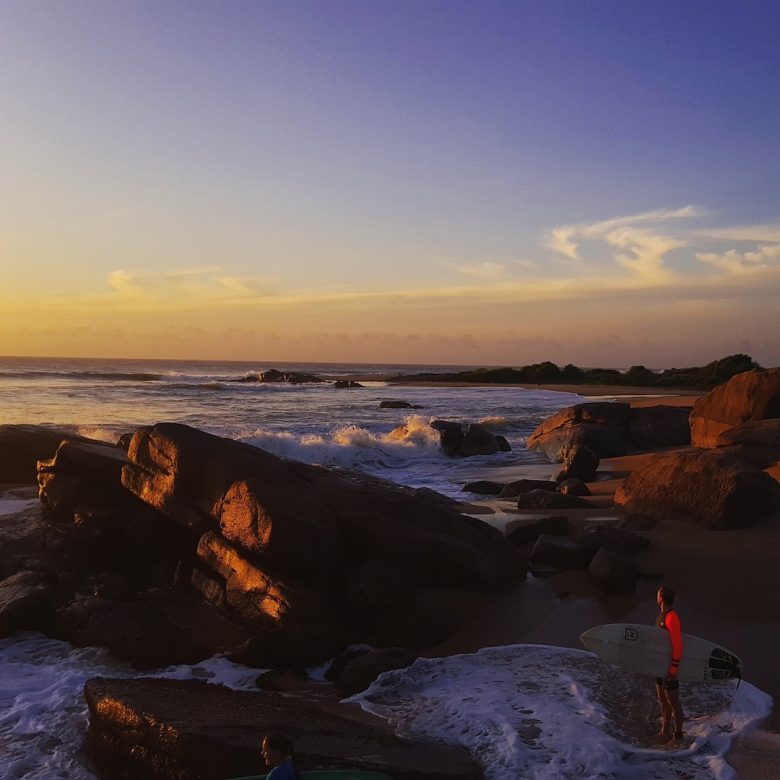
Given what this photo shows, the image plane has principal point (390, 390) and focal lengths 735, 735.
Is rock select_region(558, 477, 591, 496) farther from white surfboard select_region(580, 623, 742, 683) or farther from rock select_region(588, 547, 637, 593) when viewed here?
white surfboard select_region(580, 623, 742, 683)

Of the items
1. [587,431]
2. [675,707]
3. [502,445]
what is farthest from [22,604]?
[502,445]

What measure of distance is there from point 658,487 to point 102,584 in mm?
9504

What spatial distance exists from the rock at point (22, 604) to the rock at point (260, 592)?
7.32 ft

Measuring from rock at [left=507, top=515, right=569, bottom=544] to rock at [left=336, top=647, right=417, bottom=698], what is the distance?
14.5ft

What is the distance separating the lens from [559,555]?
11.3 meters

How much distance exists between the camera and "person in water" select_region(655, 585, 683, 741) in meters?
6.92

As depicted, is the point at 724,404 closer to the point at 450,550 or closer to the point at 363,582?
the point at 450,550

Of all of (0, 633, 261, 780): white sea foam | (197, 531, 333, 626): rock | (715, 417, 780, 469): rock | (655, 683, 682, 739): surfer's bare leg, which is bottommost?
(0, 633, 261, 780): white sea foam

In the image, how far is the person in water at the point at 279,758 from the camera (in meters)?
5.21

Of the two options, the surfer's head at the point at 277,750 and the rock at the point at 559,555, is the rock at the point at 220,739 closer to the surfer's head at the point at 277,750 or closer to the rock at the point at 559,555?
the surfer's head at the point at 277,750

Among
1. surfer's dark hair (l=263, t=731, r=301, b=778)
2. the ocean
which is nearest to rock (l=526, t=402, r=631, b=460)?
the ocean

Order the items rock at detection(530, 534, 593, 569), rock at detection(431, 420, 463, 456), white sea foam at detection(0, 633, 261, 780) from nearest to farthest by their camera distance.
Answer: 1. white sea foam at detection(0, 633, 261, 780)
2. rock at detection(530, 534, 593, 569)
3. rock at detection(431, 420, 463, 456)

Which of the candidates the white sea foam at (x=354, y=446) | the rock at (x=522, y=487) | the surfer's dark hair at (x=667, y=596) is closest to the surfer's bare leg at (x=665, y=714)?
the surfer's dark hair at (x=667, y=596)

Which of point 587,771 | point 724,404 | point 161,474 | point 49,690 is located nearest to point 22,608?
point 49,690
